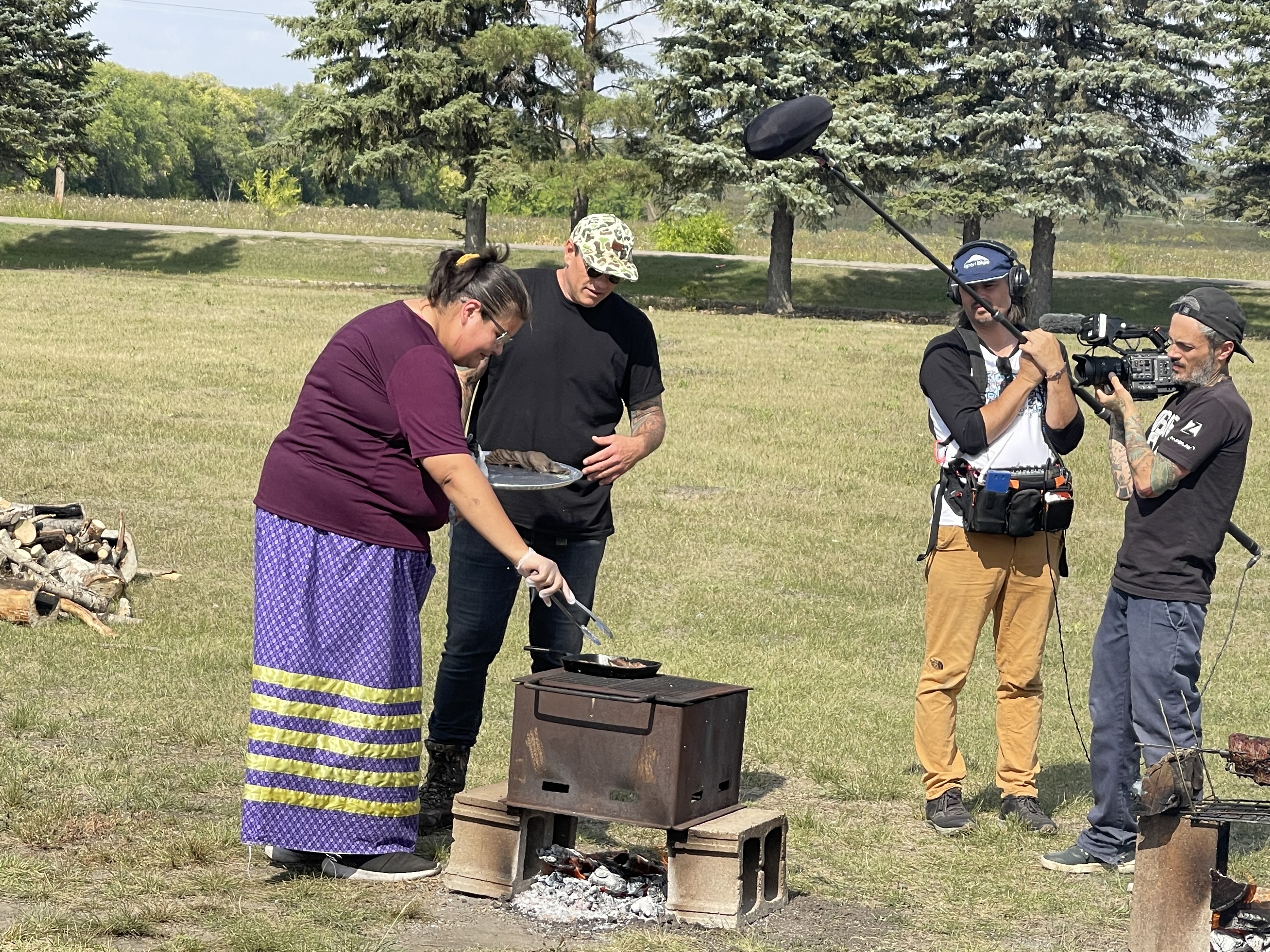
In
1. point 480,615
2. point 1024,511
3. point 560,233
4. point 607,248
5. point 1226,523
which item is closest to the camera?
point 1226,523

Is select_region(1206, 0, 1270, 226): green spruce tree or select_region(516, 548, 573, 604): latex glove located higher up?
select_region(1206, 0, 1270, 226): green spruce tree

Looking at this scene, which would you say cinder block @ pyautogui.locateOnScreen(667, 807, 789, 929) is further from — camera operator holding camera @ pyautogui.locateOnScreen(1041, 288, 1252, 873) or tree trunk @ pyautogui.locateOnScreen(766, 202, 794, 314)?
tree trunk @ pyautogui.locateOnScreen(766, 202, 794, 314)

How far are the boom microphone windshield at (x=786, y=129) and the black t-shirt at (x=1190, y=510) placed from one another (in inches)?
61.9

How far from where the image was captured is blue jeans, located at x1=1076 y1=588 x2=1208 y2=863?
17.3ft

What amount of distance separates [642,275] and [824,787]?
34241mm

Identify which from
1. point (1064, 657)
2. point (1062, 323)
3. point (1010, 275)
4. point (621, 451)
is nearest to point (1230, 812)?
point (1062, 323)

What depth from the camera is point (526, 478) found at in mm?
5203

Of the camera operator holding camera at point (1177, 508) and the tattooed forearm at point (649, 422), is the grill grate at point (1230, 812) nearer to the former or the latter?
the camera operator holding camera at point (1177, 508)

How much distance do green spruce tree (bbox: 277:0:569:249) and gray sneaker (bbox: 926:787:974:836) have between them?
31409 millimetres

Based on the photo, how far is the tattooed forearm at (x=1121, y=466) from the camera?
532 centimetres

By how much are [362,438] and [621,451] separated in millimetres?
1122

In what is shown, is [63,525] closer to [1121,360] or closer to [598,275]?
[598,275]

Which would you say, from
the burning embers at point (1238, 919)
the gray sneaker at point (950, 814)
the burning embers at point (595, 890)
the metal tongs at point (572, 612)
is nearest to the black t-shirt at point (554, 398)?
the metal tongs at point (572, 612)

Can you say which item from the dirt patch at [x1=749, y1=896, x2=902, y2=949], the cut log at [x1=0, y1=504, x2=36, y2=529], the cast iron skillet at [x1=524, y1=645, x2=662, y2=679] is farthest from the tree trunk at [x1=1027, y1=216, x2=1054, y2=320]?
the cast iron skillet at [x1=524, y1=645, x2=662, y2=679]
